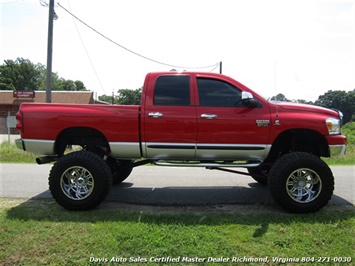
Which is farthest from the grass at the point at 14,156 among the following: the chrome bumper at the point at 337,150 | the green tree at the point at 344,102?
the green tree at the point at 344,102

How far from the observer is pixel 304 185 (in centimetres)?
462

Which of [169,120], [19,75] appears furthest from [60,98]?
[19,75]

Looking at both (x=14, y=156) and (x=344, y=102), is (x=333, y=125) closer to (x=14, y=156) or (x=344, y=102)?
(x=14, y=156)

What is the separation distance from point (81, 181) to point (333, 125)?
415 cm

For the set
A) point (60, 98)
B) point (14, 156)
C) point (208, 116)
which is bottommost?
point (14, 156)

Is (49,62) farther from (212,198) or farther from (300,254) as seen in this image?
(300,254)

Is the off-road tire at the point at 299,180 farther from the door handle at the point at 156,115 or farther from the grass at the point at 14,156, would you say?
the grass at the point at 14,156

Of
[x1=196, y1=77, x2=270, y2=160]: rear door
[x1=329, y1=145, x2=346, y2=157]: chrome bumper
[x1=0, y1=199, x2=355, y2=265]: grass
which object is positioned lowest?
[x1=0, y1=199, x2=355, y2=265]: grass

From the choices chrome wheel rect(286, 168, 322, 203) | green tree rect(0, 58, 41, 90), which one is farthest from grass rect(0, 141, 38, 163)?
green tree rect(0, 58, 41, 90)

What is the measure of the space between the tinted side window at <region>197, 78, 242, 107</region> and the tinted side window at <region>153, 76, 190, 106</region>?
23 cm

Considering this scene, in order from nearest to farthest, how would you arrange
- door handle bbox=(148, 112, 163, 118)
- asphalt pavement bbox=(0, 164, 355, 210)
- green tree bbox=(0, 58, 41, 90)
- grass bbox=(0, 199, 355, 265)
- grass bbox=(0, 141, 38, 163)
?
1. grass bbox=(0, 199, 355, 265)
2. door handle bbox=(148, 112, 163, 118)
3. asphalt pavement bbox=(0, 164, 355, 210)
4. grass bbox=(0, 141, 38, 163)
5. green tree bbox=(0, 58, 41, 90)

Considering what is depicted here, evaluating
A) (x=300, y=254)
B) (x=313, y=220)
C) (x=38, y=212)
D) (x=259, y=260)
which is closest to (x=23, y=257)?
(x=38, y=212)

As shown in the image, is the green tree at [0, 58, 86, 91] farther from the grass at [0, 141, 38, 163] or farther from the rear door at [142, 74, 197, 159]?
the rear door at [142, 74, 197, 159]

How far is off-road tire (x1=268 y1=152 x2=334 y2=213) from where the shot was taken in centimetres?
449
